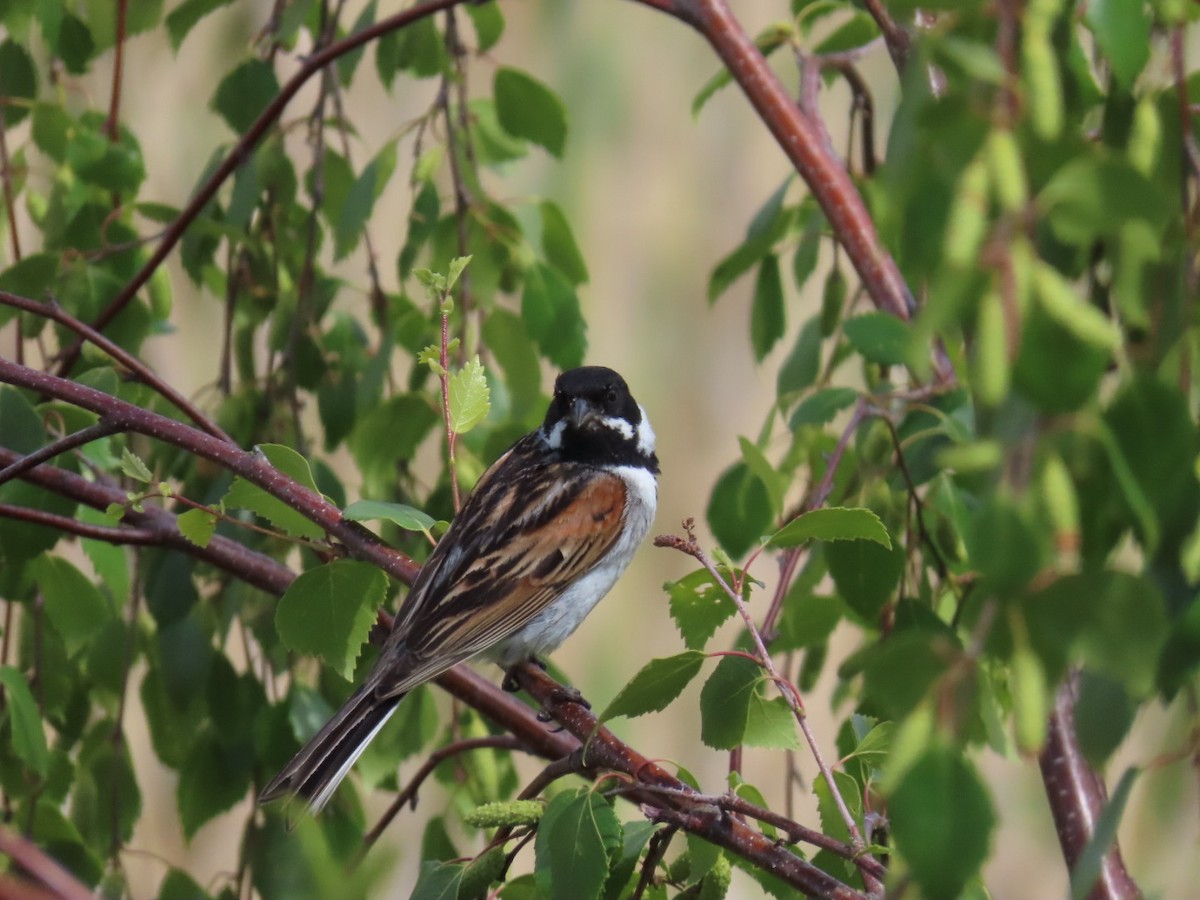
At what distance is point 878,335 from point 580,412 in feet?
4.48

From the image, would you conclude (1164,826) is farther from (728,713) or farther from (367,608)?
(367,608)

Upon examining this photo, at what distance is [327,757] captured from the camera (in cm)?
265

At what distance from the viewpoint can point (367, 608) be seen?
6.84ft

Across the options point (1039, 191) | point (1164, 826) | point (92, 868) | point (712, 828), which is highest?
point (1039, 191)

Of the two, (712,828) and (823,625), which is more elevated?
(712,828)

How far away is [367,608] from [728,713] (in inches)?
21.9

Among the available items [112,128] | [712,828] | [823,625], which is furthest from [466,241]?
[712,828]

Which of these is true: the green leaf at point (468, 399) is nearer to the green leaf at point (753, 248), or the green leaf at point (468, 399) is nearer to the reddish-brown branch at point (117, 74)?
the green leaf at point (753, 248)

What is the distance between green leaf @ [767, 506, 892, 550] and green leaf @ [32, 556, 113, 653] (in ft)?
4.91

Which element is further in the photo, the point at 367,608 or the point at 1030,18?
the point at 367,608

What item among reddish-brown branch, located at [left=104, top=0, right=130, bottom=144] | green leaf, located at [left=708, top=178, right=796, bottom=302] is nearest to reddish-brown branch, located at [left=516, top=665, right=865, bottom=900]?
green leaf, located at [left=708, top=178, right=796, bottom=302]

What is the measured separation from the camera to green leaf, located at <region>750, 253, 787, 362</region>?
10.6ft

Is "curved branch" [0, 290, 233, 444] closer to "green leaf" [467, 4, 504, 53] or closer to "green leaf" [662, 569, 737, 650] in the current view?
"green leaf" [662, 569, 737, 650]

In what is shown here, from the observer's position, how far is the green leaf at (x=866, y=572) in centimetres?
241
